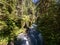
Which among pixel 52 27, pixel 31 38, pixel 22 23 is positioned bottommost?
pixel 31 38

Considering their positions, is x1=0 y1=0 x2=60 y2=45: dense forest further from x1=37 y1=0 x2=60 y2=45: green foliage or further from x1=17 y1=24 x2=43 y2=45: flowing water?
x1=17 y1=24 x2=43 y2=45: flowing water

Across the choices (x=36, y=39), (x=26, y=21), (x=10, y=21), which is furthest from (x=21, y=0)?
(x=36, y=39)

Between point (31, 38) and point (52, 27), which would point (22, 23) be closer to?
point (31, 38)

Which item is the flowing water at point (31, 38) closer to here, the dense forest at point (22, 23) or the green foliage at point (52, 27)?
the dense forest at point (22, 23)

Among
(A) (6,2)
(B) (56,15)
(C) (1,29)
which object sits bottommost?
(C) (1,29)

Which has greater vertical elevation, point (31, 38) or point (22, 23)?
point (22, 23)

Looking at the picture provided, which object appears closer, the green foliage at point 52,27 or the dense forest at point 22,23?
the green foliage at point 52,27

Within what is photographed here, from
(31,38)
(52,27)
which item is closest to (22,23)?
(31,38)

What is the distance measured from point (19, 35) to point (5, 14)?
224cm

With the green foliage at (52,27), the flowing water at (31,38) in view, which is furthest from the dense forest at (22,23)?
the flowing water at (31,38)

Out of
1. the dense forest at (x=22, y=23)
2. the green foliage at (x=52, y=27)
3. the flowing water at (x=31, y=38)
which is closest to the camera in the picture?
the green foliage at (x=52, y=27)

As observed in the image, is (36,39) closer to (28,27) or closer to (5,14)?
(28,27)

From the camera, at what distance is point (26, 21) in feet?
44.8

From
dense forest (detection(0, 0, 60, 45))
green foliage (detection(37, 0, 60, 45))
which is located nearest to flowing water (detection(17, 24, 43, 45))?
dense forest (detection(0, 0, 60, 45))
